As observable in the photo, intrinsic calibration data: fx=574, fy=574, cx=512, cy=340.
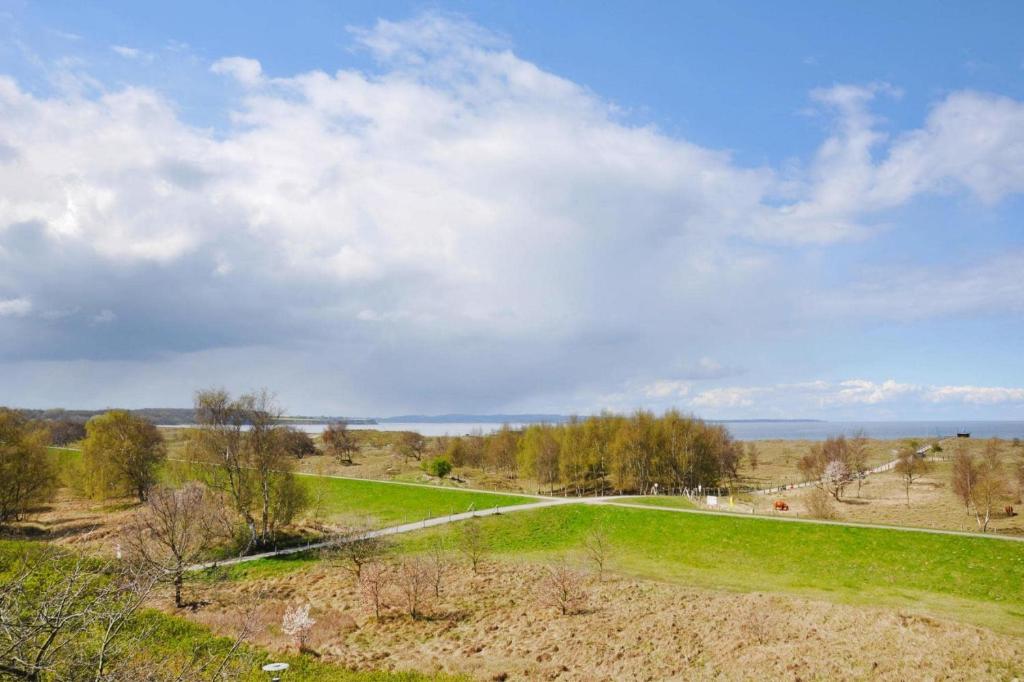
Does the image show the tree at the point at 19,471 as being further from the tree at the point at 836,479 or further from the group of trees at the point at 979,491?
the tree at the point at 836,479

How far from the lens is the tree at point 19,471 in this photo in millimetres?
44750

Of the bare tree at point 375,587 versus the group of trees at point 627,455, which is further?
the group of trees at point 627,455

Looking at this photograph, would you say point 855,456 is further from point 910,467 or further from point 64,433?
point 64,433

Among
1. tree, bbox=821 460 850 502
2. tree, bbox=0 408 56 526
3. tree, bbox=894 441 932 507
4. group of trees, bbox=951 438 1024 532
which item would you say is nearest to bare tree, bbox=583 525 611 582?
group of trees, bbox=951 438 1024 532

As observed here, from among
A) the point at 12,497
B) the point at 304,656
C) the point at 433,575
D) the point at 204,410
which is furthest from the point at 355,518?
the point at 304,656

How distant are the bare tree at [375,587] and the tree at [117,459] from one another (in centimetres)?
3621

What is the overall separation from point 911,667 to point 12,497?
192ft

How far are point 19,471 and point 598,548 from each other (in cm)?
4584

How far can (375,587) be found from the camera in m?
24.9

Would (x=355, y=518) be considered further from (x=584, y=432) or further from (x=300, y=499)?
(x=584, y=432)

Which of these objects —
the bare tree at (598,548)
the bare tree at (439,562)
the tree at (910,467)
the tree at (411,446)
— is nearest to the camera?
the bare tree at (439,562)

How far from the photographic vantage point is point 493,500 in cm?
5019

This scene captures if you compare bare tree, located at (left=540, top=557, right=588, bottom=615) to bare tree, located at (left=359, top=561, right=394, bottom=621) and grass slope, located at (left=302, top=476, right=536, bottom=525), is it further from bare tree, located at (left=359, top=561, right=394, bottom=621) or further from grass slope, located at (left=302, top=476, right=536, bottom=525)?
grass slope, located at (left=302, top=476, right=536, bottom=525)

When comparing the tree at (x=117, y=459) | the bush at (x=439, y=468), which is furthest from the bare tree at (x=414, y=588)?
the bush at (x=439, y=468)
